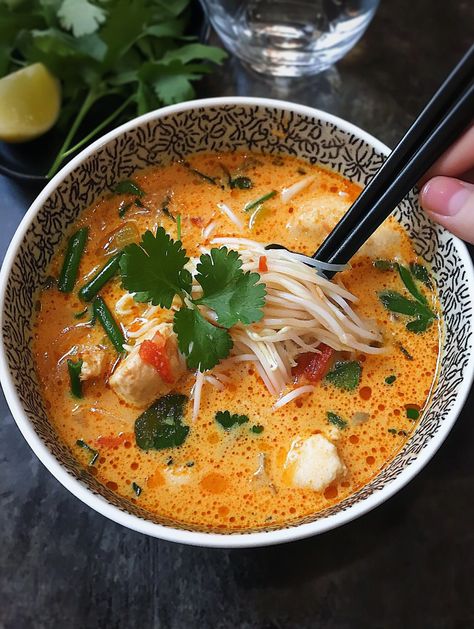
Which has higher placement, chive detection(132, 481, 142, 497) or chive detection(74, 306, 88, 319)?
chive detection(74, 306, 88, 319)

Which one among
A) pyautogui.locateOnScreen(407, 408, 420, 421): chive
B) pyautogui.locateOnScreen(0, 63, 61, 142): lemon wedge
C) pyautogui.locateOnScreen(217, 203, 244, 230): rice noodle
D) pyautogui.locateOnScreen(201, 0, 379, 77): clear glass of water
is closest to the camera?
pyautogui.locateOnScreen(407, 408, 420, 421): chive

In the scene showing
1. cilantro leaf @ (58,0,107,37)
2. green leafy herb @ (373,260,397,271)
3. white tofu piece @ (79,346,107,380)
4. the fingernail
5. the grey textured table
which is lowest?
the grey textured table

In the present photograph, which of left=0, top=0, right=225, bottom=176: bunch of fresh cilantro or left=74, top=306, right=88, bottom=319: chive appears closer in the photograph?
left=74, top=306, right=88, bottom=319: chive

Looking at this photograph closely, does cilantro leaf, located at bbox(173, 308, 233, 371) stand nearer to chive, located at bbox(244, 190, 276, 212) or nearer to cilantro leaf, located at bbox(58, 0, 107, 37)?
chive, located at bbox(244, 190, 276, 212)

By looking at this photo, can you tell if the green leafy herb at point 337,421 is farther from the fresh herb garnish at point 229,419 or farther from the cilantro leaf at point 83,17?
the cilantro leaf at point 83,17

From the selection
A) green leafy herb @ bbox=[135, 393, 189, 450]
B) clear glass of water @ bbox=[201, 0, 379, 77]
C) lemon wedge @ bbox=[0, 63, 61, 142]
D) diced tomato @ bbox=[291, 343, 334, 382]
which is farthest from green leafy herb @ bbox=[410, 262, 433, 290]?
lemon wedge @ bbox=[0, 63, 61, 142]

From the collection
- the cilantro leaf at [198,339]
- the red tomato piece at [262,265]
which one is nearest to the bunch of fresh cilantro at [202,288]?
the cilantro leaf at [198,339]

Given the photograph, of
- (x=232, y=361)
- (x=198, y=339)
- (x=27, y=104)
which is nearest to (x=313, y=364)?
(x=232, y=361)
